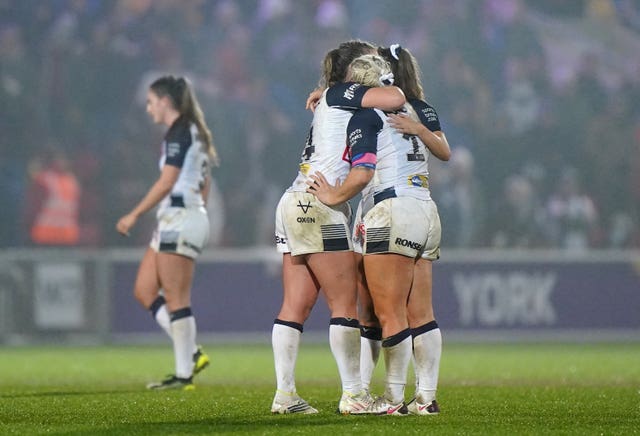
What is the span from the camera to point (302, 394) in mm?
8844

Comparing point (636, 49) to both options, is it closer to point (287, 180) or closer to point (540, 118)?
point (540, 118)

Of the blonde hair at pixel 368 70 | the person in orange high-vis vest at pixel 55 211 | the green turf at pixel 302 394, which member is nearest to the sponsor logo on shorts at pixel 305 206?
the blonde hair at pixel 368 70

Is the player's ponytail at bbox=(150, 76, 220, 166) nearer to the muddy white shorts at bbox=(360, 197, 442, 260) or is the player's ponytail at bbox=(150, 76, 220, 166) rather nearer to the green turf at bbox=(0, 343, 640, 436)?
the green turf at bbox=(0, 343, 640, 436)

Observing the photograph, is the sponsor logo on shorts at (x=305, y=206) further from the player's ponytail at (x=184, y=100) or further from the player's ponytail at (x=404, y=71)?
the player's ponytail at (x=184, y=100)

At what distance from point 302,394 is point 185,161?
2.10m

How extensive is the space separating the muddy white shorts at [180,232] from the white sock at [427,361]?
2986 mm

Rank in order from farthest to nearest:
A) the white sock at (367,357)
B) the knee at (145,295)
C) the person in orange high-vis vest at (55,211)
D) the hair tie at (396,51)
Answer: the person in orange high-vis vest at (55,211) → the knee at (145,295) → the white sock at (367,357) → the hair tie at (396,51)

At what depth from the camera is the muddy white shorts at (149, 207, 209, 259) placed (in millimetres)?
9469

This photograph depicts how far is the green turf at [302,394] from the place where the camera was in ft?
21.1

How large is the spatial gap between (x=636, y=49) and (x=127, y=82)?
8399 mm

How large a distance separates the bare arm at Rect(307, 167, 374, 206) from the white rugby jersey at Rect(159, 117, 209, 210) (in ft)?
9.59

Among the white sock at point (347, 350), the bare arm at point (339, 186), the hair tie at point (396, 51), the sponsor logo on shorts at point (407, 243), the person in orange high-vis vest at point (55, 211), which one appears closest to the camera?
the bare arm at point (339, 186)

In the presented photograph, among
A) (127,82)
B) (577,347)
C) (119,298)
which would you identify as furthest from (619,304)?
(127,82)

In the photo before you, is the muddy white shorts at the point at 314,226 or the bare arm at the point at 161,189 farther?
the bare arm at the point at 161,189
